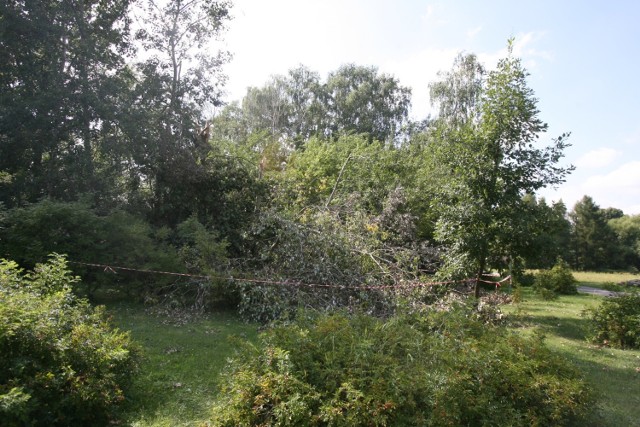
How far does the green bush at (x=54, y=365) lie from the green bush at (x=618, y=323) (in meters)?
7.48

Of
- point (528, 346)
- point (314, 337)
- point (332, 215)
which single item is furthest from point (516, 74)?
point (314, 337)

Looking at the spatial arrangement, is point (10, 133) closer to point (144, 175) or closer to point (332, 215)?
point (144, 175)

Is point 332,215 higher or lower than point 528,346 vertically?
higher

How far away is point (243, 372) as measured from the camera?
3.58 meters

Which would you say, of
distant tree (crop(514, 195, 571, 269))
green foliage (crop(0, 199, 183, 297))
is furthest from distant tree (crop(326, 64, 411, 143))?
green foliage (crop(0, 199, 183, 297))

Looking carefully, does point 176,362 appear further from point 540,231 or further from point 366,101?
point 366,101

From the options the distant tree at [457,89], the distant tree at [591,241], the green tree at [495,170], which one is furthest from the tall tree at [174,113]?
the distant tree at [591,241]

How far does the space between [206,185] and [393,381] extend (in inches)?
352

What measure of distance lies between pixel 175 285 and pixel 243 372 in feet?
18.2

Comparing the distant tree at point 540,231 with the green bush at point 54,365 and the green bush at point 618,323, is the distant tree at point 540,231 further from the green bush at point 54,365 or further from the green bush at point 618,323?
the green bush at point 54,365

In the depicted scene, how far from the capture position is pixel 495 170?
8438mm

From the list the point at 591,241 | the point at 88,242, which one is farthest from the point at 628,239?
the point at 88,242

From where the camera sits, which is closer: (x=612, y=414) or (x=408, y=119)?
(x=612, y=414)

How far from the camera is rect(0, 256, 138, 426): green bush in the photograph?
3119 millimetres
